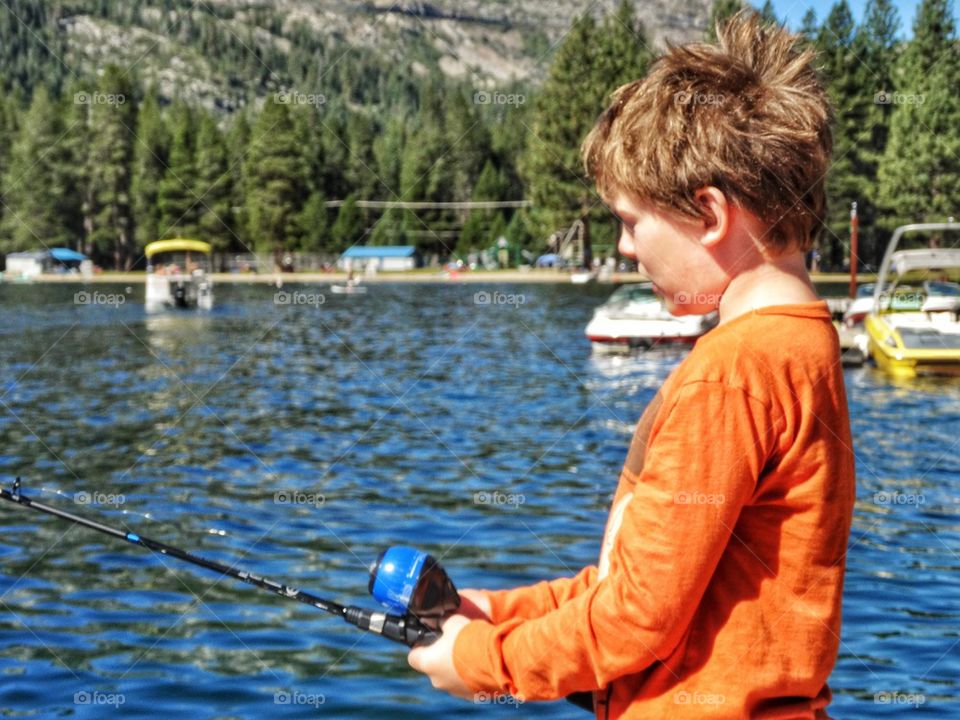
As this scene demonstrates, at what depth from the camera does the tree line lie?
257 feet

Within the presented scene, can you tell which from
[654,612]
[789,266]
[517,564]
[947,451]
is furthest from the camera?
[947,451]

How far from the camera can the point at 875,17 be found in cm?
8575

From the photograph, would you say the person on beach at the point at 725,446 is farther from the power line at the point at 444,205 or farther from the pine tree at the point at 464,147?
the pine tree at the point at 464,147

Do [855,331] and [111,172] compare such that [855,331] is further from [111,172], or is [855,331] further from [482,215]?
[482,215]

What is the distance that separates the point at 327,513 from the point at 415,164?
323 feet

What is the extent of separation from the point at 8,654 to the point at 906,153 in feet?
251

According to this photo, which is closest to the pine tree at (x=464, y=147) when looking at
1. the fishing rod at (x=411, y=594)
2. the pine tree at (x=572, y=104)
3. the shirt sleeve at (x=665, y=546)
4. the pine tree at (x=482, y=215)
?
the pine tree at (x=482, y=215)

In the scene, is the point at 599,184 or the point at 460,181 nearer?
the point at 599,184

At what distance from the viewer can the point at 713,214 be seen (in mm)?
2398

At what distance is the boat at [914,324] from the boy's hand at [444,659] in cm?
1887

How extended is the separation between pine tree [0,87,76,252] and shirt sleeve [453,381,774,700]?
97.6m

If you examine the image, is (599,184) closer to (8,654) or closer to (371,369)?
(8,654)

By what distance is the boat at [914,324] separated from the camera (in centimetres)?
2208

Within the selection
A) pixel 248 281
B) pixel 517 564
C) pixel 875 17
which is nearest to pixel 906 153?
pixel 875 17
